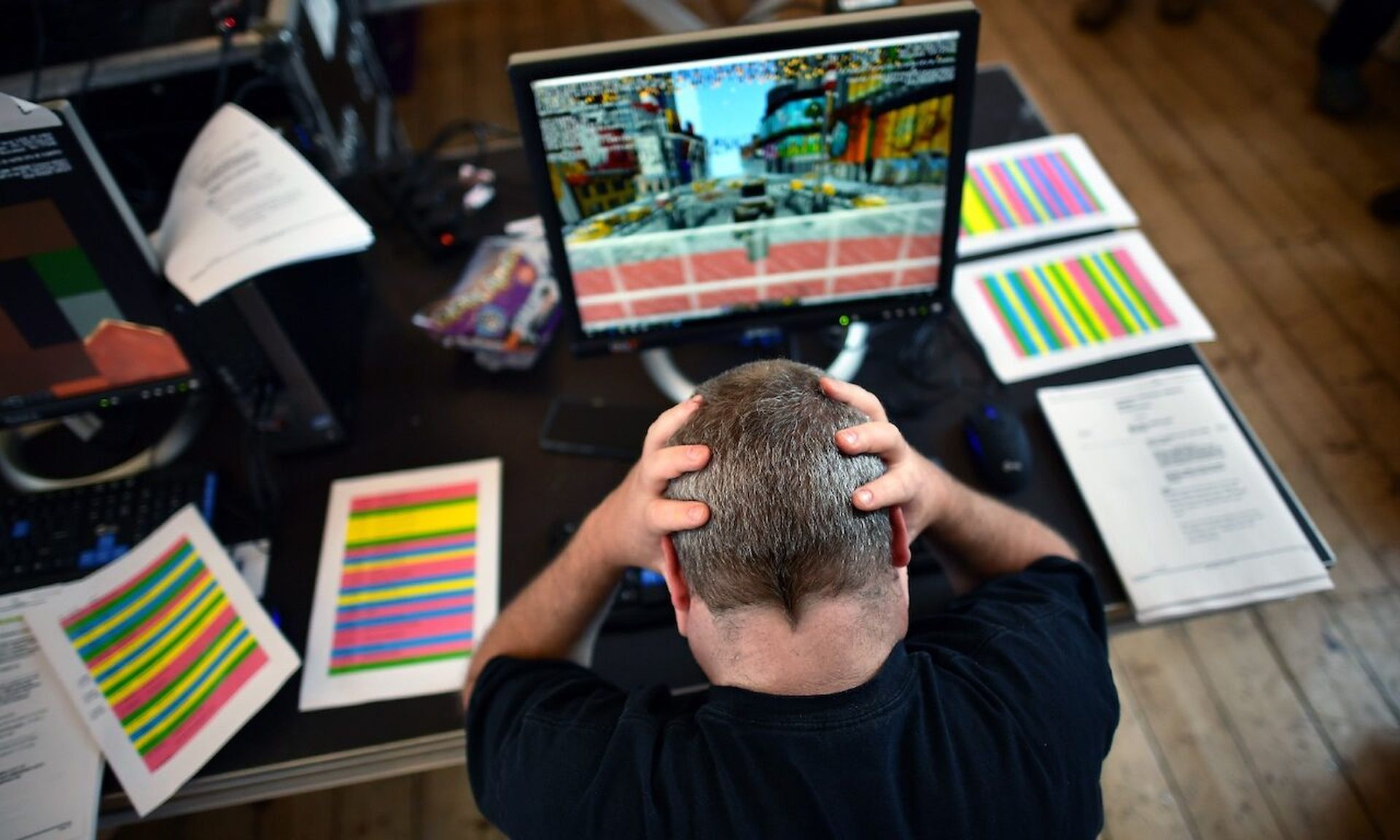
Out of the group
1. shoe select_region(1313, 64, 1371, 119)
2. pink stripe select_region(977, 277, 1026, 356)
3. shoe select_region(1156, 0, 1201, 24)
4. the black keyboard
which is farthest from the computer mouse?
shoe select_region(1156, 0, 1201, 24)

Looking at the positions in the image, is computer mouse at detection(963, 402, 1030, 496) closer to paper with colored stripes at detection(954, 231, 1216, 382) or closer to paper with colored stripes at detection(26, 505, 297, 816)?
paper with colored stripes at detection(954, 231, 1216, 382)

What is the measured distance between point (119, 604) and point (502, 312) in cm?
60

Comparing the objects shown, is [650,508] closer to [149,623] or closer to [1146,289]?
[149,623]

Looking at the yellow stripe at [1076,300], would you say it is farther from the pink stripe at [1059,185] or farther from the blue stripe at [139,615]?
the blue stripe at [139,615]

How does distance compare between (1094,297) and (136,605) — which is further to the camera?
(1094,297)

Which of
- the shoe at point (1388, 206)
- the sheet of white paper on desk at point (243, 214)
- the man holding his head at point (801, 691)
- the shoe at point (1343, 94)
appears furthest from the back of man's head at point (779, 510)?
the shoe at point (1343, 94)

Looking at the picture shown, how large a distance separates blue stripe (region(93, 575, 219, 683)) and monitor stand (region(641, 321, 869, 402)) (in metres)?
0.63

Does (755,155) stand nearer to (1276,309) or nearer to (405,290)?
(405,290)

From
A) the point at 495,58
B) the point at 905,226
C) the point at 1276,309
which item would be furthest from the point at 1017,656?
the point at 495,58

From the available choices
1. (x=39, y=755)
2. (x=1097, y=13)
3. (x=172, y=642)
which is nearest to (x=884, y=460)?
(x=172, y=642)

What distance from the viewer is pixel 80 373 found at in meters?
1.04

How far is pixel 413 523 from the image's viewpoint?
3.54 feet

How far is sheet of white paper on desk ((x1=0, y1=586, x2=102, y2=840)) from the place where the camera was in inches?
33.8

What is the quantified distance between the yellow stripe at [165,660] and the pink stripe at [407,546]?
154 mm
